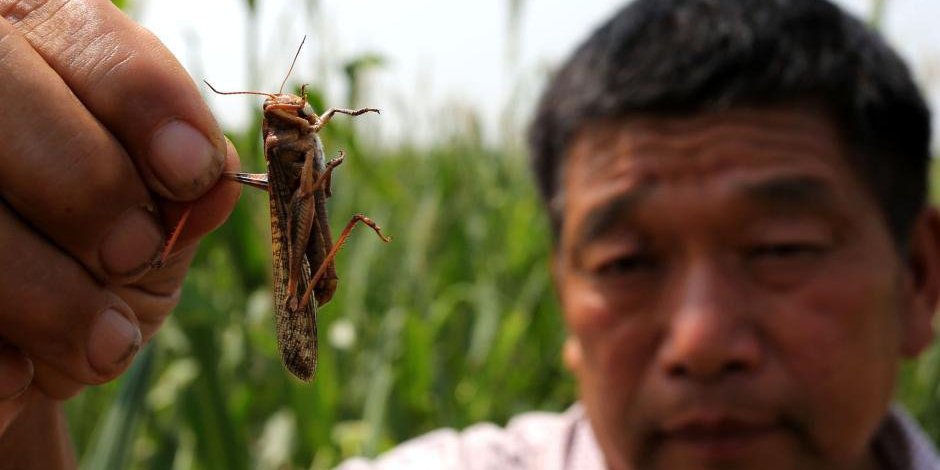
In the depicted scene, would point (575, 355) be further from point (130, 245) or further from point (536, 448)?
point (130, 245)

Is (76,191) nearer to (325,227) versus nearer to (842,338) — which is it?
(325,227)

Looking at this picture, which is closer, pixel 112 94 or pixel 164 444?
pixel 112 94

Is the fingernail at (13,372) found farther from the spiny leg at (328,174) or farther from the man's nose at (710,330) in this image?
the man's nose at (710,330)

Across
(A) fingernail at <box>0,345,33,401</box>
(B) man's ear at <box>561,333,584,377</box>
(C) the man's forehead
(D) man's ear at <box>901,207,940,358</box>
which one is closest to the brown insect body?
(A) fingernail at <box>0,345,33,401</box>

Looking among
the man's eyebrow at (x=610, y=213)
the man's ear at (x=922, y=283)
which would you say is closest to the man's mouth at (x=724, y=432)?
the man's eyebrow at (x=610, y=213)

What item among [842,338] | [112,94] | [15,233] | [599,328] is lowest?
[599,328]

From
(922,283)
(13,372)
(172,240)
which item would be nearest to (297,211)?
(172,240)

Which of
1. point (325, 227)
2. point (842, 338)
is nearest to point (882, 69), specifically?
point (842, 338)

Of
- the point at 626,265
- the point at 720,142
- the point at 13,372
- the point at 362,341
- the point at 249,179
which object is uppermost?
the point at 249,179
